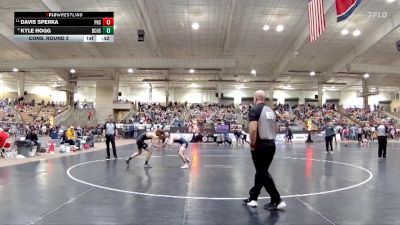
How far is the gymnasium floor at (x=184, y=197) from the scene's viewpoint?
5.04 m

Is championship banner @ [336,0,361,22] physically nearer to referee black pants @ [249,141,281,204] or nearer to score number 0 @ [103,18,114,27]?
score number 0 @ [103,18,114,27]

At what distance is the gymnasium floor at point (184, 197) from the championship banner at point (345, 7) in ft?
20.1

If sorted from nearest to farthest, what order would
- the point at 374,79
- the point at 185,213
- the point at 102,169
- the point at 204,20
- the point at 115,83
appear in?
the point at 185,213 → the point at 102,169 → the point at 204,20 → the point at 115,83 → the point at 374,79

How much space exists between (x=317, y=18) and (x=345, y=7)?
2199mm

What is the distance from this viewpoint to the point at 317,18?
1594 centimetres

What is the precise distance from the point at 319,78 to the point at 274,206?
151 feet

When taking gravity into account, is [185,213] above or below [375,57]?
below

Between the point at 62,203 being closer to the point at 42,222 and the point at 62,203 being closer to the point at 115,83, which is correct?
the point at 42,222

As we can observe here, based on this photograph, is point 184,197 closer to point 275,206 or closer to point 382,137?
point 275,206

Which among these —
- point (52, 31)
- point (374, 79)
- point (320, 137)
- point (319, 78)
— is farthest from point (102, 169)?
point (374, 79)

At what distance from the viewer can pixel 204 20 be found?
2788 cm

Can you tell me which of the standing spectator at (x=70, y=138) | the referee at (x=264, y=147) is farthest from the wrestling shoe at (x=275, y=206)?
the standing spectator at (x=70, y=138)
